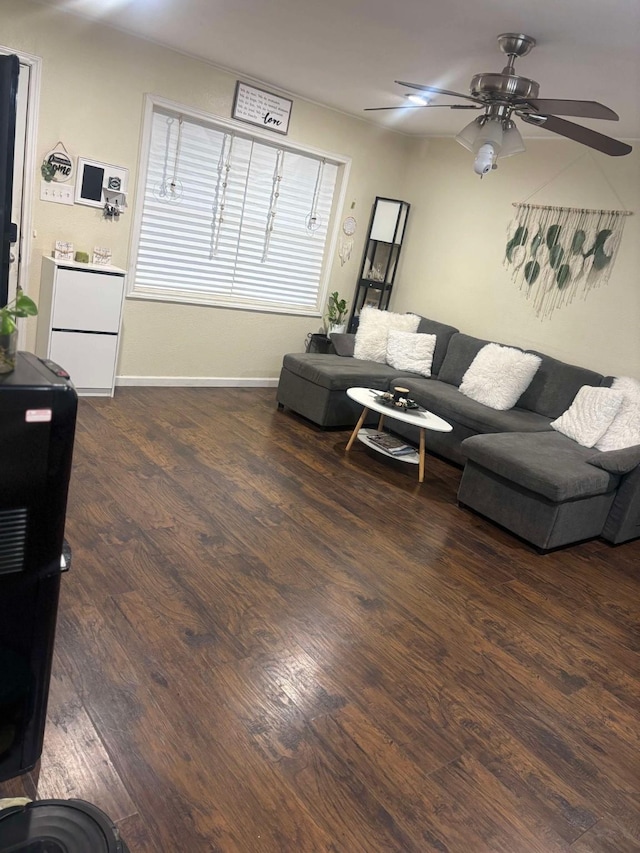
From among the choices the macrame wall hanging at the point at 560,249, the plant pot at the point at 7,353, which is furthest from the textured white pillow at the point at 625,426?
the plant pot at the point at 7,353

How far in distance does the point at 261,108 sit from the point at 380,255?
182 cm

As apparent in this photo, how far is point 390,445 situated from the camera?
4.26 metres

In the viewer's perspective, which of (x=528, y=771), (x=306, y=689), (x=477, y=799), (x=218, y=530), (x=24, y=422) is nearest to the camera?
(x=24, y=422)

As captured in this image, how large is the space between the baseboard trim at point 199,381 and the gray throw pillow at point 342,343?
2.43 feet

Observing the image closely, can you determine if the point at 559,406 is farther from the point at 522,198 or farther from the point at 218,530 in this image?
the point at 218,530

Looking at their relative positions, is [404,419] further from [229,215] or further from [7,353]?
[7,353]

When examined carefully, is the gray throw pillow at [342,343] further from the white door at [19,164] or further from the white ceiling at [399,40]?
the white door at [19,164]

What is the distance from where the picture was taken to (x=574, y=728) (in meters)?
2.08

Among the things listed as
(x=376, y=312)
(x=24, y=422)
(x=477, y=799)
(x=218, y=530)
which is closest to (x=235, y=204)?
(x=376, y=312)

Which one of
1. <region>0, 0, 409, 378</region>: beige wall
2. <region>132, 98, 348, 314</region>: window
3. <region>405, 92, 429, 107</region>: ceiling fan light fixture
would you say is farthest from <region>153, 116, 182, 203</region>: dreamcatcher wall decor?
<region>405, 92, 429, 107</region>: ceiling fan light fixture

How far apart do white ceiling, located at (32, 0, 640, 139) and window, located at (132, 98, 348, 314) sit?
0.57 m

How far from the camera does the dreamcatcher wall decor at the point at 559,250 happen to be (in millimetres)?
4500

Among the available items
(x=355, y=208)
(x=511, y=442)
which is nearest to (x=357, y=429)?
(x=511, y=442)

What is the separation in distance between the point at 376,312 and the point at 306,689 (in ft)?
13.2
